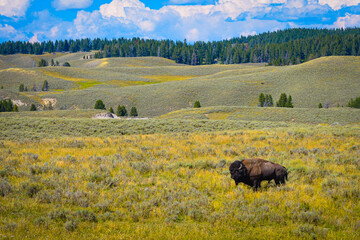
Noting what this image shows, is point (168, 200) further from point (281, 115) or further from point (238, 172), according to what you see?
point (281, 115)

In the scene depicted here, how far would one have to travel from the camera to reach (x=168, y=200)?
739 cm

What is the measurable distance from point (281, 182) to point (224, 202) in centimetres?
249

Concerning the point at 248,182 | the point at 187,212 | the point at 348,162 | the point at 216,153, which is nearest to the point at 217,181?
the point at 248,182

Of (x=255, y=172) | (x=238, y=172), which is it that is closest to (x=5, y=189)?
(x=238, y=172)

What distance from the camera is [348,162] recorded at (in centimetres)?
1121

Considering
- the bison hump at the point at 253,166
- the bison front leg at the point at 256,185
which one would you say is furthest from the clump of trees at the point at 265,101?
the bison front leg at the point at 256,185

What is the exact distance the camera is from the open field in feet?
19.1

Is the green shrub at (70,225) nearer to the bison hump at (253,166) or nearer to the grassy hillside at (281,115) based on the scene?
the bison hump at (253,166)

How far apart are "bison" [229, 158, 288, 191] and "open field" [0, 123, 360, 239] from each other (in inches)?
10.6

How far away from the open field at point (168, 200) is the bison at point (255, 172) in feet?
0.88

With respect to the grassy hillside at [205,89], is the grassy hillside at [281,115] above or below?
below

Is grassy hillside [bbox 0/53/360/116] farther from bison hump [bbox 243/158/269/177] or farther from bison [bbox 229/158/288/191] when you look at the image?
bison [bbox 229/158/288/191]

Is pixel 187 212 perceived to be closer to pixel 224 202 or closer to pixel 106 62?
pixel 224 202

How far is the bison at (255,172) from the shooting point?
827 cm
